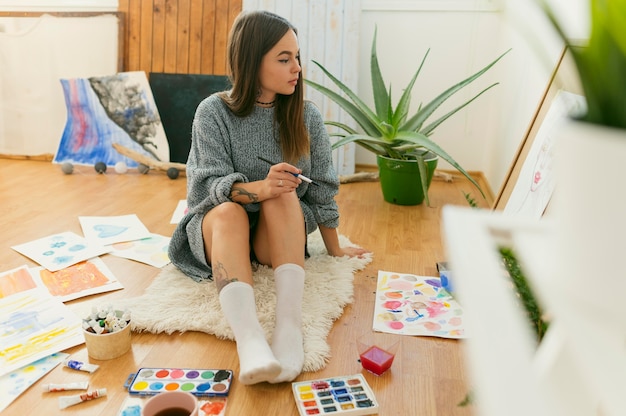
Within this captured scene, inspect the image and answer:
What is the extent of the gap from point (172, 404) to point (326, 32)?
2.37 metres

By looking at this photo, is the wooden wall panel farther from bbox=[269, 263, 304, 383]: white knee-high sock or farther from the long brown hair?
bbox=[269, 263, 304, 383]: white knee-high sock

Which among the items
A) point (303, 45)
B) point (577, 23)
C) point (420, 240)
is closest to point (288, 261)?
point (420, 240)

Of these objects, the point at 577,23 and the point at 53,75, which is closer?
the point at 577,23

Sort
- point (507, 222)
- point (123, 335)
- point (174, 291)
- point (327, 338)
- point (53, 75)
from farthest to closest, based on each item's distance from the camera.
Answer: point (53, 75)
point (174, 291)
point (327, 338)
point (123, 335)
point (507, 222)

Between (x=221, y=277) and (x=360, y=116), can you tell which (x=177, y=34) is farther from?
(x=221, y=277)

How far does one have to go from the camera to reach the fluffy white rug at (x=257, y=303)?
1.40 m

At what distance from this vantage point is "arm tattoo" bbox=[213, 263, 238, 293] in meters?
1.34

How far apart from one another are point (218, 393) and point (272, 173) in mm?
567

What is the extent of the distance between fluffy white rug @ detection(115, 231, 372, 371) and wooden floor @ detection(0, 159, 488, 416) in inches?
1.1

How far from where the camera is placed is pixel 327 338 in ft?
4.68

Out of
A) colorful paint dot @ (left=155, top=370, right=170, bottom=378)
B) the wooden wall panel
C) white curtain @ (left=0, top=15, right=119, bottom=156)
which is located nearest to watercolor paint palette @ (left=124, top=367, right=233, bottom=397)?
colorful paint dot @ (left=155, top=370, right=170, bottom=378)

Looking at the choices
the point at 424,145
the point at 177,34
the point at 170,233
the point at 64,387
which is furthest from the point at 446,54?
the point at 64,387

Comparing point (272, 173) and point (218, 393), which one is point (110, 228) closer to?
point (272, 173)

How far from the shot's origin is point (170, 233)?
2.13 metres
